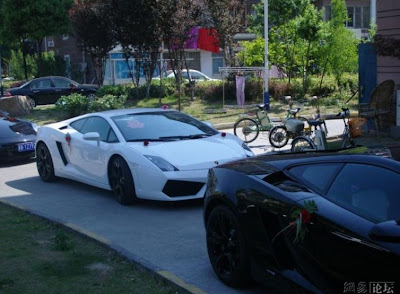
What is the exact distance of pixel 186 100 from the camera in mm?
24047

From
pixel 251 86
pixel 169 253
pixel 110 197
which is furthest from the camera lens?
pixel 251 86

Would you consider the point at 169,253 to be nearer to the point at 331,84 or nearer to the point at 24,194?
the point at 24,194

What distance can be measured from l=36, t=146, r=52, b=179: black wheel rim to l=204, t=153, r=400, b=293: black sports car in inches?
225

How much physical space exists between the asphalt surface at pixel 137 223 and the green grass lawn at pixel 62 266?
0.13 m

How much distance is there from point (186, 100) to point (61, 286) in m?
19.4

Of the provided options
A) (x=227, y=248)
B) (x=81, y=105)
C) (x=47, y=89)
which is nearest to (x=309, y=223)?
(x=227, y=248)

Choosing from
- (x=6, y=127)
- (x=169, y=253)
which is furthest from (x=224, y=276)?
(x=6, y=127)

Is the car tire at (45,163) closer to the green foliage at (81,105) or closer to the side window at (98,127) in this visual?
the side window at (98,127)

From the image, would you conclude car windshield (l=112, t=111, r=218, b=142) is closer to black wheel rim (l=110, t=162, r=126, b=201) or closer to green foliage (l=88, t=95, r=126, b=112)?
black wheel rim (l=110, t=162, r=126, b=201)

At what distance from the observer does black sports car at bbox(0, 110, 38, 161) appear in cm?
1225

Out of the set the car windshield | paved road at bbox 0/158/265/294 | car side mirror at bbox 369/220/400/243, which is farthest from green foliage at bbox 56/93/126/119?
car side mirror at bbox 369/220/400/243

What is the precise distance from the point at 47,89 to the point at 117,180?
19923 millimetres

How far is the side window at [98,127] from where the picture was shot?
28.9 feet

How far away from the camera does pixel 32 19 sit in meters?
34.8
